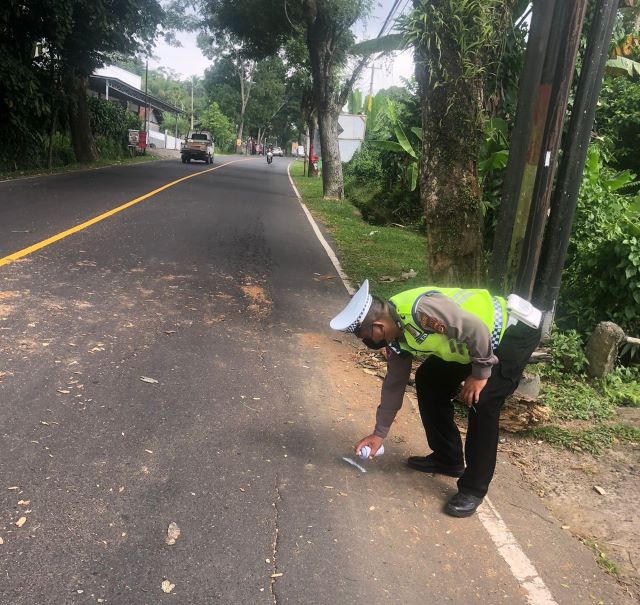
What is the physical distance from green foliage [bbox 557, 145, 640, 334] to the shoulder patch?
3.69 metres

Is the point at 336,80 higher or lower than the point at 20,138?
higher

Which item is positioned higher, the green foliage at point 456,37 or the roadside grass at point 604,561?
the green foliage at point 456,37

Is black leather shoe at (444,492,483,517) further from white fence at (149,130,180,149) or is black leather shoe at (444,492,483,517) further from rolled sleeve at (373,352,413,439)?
white fence at (149,130,180,149)

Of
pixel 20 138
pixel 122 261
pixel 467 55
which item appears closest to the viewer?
pixel 467 55

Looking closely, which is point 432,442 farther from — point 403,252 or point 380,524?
point 403,252

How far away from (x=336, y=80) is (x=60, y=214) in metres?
18.1

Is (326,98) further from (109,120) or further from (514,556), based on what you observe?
(514,556)

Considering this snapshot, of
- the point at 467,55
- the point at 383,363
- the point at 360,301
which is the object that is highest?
the point at 467,55

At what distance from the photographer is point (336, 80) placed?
2638 cm

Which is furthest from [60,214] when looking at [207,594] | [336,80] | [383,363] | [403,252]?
[336,80]

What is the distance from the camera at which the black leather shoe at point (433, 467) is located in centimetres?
377

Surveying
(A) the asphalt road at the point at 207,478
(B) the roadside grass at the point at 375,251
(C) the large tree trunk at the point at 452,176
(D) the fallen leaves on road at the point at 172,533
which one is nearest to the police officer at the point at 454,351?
(A) the asphalt road at the point at 207,478

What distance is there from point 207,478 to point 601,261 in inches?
185

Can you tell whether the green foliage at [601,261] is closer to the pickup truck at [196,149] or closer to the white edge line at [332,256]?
the white edge line at [332,256]
